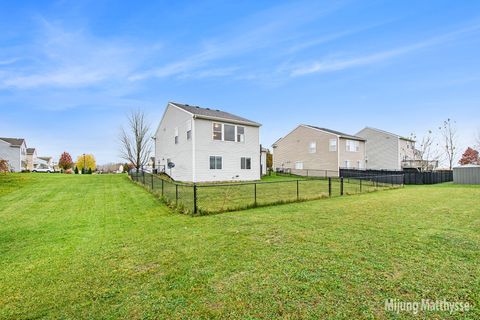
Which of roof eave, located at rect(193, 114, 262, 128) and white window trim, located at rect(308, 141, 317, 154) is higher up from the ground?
roof eave, located at rect(193, 114, 262, 128)

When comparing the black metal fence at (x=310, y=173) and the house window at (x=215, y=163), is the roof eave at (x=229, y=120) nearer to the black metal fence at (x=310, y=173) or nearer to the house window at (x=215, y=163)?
the house window at (x=215, y=163)

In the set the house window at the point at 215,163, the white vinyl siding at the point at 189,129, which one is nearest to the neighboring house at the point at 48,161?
the white vinyl siding at the point at 189,129

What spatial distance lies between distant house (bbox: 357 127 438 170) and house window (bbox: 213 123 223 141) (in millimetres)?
26426

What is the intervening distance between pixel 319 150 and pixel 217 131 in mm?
15322

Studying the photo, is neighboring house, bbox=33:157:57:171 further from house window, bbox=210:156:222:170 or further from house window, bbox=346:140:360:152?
house window, bbox=346:140:360:152

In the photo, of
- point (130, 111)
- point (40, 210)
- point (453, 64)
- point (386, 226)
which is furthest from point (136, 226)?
point (130, 111)

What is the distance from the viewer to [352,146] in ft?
100

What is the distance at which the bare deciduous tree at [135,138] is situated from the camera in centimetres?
3166

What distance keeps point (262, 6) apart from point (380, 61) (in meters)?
9.76

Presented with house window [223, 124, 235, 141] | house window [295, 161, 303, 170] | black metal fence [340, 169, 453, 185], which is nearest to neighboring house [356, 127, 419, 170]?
black metal fence [340, 169, 453, 185]

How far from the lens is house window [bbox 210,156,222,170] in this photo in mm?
19862

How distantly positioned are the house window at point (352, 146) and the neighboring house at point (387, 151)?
21.0ft

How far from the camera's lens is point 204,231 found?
6457mm

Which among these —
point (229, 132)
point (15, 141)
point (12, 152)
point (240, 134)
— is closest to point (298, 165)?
point (240, 134)
